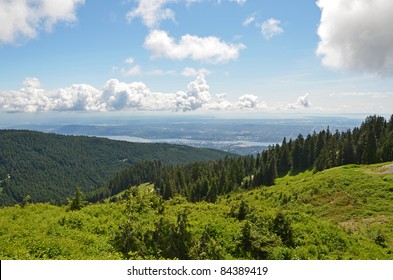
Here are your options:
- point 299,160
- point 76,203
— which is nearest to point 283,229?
point 76,203

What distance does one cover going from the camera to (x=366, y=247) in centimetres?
1812

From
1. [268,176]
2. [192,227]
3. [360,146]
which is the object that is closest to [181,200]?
[192,227]

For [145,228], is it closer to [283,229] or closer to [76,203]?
[76,203]

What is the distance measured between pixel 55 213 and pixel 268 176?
7812 cm

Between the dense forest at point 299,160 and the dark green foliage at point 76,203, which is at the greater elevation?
the dark green foliage at point 76,203

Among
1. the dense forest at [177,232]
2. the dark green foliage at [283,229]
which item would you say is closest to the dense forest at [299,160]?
the dense forest at [177,232]

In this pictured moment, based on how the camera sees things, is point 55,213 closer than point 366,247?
No

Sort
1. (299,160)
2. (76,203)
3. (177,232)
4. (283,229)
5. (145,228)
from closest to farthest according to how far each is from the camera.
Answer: (177,232)
(145,228)
(283,229)
(76,203)
(299,160)

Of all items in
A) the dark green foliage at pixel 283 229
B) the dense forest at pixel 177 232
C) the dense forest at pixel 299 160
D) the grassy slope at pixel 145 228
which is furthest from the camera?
the dense forest at pixel 299 160

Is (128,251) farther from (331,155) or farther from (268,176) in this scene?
(331,155)

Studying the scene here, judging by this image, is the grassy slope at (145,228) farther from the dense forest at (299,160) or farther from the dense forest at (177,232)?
the dense forest at (299,160)

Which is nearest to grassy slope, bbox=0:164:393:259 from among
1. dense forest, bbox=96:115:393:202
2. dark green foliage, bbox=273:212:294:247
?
dark green foliage, bbox=273:212:294:247

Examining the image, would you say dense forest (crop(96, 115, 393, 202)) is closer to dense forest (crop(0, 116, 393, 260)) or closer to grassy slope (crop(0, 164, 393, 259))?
dense forest (crop(0, 116, 393, 260))

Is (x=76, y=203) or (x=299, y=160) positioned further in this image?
(x=299, y=160)
